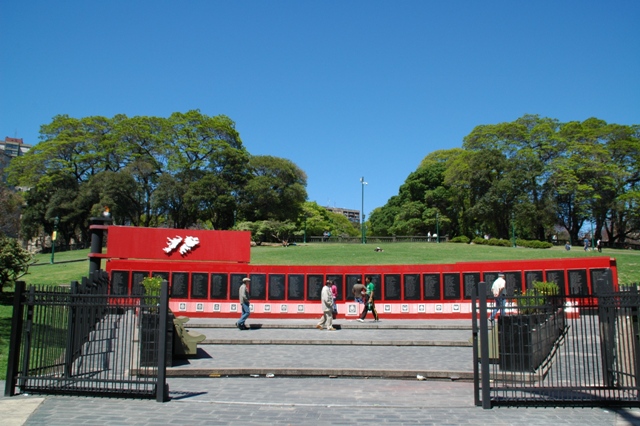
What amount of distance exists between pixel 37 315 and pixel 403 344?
8464 mm

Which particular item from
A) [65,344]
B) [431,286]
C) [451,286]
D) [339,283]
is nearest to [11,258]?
[339,283]

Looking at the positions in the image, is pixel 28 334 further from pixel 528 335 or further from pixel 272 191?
pixel 272 191

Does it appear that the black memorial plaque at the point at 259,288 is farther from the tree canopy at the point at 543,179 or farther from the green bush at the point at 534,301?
the tree canopy at the point at 543,179

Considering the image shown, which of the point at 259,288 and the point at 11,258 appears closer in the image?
the point at 259,288

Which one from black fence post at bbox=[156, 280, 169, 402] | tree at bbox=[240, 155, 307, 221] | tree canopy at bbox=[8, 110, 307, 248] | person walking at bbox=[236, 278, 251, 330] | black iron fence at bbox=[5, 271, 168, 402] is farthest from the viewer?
tree at bbox=[240, 155, 307, 221]

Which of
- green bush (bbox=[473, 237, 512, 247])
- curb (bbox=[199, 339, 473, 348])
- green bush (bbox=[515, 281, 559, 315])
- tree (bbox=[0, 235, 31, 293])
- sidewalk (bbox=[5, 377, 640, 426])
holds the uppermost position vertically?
green bush (bbox=[473, 237, 512, 247])

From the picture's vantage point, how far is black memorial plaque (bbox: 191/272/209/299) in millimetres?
19703

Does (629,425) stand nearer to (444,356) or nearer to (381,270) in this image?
(444,356)

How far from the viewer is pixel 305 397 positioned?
8227mm

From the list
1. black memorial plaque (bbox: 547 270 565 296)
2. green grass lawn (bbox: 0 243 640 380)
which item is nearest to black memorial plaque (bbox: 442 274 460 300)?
black memorial plaque (bbox: 547 270 565 296)

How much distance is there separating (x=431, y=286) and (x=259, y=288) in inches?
249

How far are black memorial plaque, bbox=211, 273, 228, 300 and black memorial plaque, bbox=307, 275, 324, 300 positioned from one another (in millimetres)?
3075

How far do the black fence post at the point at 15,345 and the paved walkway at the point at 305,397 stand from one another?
300mm

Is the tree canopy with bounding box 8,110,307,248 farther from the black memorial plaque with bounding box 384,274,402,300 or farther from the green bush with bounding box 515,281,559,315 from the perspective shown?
the green bush with bounding box 515,281,559,315
